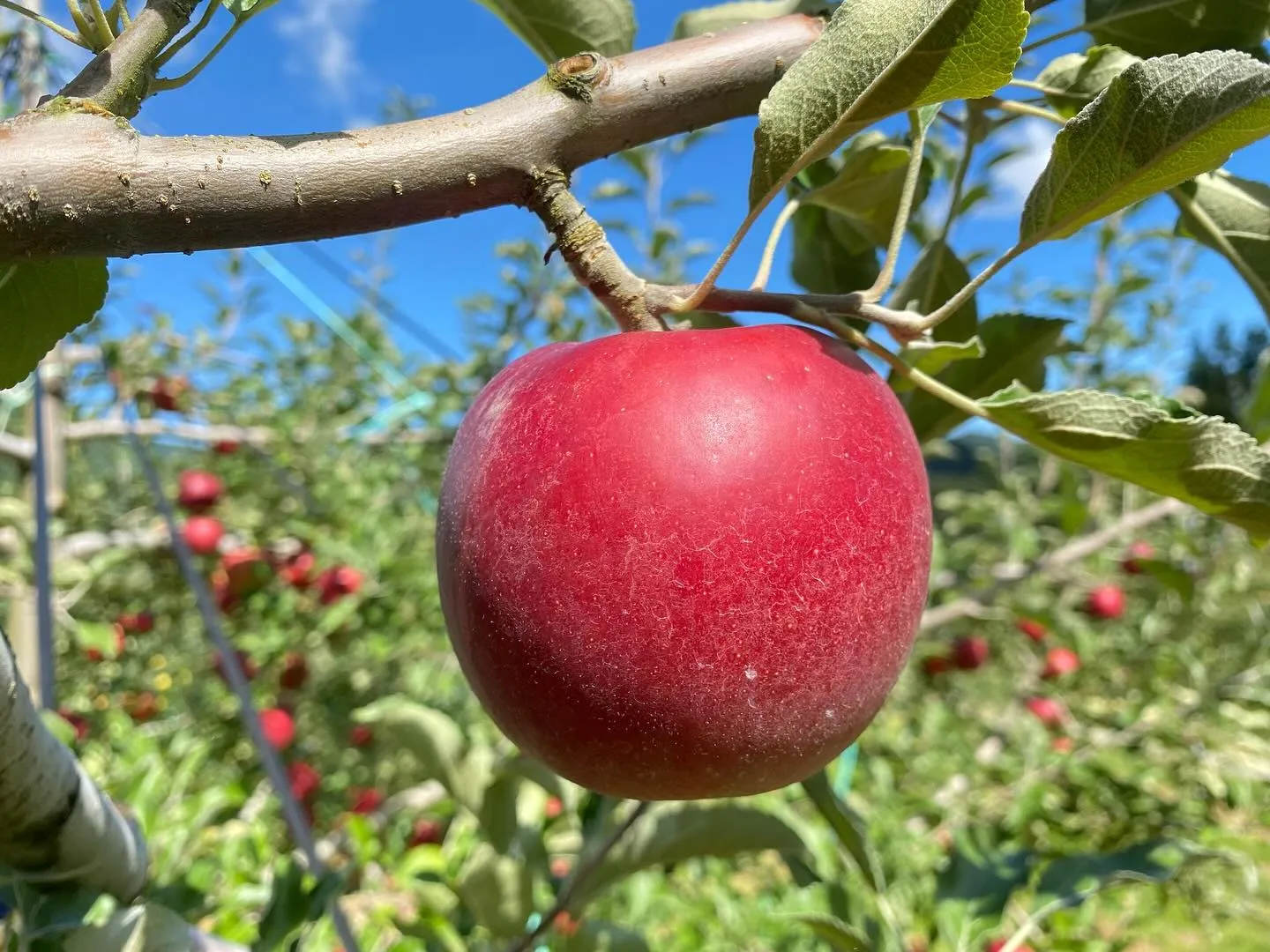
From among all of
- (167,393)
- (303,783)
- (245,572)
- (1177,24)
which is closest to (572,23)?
(1177,24)

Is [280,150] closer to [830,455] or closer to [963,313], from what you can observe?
[830,455]

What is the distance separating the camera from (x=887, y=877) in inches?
68.4

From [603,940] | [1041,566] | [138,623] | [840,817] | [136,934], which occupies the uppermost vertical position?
[136,934]

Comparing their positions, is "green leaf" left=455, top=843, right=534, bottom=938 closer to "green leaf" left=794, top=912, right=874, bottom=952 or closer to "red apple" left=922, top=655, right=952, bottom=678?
"green leaf" left=794, top=912, right=874, bottom=952

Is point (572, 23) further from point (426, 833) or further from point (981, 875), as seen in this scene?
point (426, 833)

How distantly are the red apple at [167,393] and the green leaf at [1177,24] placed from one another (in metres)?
3.26

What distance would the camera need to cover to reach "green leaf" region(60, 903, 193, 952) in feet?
1.65

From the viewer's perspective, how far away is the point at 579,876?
33.9 inches

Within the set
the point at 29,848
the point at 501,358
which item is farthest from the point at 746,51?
the point at 501,358

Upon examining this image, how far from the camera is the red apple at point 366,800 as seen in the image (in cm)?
246

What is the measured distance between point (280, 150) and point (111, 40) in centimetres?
15

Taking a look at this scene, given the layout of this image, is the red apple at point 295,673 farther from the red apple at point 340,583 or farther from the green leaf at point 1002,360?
the green leaf at point 1002,360

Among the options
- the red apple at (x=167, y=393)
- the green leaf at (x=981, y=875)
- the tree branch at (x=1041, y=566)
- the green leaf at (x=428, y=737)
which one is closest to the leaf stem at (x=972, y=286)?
the green leaf at (x=428, y=737)

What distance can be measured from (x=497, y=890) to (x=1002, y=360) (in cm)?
68
